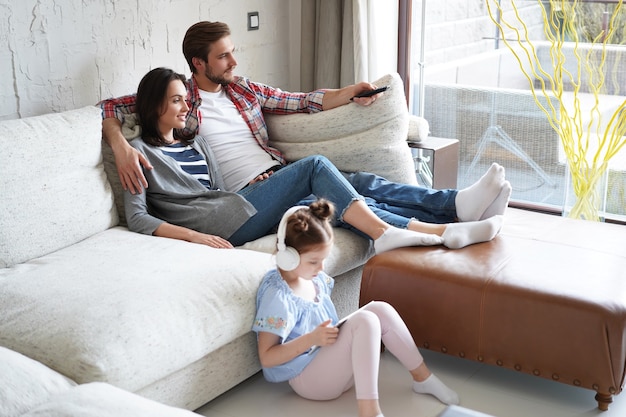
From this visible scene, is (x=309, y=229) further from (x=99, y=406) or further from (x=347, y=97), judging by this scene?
(x=347, y=97)

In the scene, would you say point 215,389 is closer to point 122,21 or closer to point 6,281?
point 6,281

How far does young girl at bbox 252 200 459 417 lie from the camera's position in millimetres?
2354

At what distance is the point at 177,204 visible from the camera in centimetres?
299

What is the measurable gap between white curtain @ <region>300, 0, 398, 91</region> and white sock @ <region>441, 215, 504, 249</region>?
1700 mm

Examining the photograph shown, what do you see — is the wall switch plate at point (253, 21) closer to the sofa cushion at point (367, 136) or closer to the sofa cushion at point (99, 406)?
the sofa cushion at point (367, 136)

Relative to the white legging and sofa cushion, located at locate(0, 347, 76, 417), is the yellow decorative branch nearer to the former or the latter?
the white legging

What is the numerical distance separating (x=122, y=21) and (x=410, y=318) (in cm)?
177

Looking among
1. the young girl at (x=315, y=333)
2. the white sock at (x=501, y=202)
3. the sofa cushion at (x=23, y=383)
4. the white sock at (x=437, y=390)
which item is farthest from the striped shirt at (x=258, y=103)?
the sofa cushion at (x=23, y=383)

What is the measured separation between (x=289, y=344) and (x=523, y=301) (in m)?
0.71

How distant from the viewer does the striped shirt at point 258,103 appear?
3363mm

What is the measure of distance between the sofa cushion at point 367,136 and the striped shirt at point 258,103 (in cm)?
8

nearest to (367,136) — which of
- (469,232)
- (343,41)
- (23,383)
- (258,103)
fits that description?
(258,103)

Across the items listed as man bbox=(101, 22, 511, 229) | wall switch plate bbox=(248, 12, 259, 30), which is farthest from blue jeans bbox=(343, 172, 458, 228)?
wall switch plate bbox=(248, 12, 259, 30)

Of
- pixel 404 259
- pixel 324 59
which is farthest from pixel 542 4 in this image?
pixel 404 259
